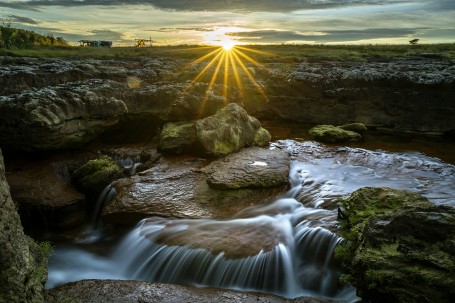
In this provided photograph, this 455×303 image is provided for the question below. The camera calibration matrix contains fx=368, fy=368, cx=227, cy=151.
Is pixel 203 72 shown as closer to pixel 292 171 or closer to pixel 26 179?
pixel 292 171

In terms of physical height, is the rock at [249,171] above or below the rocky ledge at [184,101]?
below

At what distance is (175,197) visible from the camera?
10.9 metres

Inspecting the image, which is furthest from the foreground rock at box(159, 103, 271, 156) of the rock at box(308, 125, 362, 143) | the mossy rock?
the rock at box(308, 125, 362, 143)

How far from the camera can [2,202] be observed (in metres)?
5.53

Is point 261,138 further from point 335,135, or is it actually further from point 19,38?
point 19,38

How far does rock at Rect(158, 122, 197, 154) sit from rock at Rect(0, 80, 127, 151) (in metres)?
2.11

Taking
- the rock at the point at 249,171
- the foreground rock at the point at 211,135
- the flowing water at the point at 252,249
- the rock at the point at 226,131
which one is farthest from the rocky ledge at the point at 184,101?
the flowing water at the point at 252,249

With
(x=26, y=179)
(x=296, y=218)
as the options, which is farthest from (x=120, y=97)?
(x=296, y=218)

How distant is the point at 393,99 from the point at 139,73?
15.3 metres

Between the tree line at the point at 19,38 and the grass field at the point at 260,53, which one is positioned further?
the tree line at the point at 19,38

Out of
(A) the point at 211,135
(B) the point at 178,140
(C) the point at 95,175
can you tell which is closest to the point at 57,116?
(C) the point at 95,175

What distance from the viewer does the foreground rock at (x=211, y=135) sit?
45.2 feet

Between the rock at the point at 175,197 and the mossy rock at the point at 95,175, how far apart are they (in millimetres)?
394

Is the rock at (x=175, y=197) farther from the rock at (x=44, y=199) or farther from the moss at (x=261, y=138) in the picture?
the moss at (x=261, y=138)
